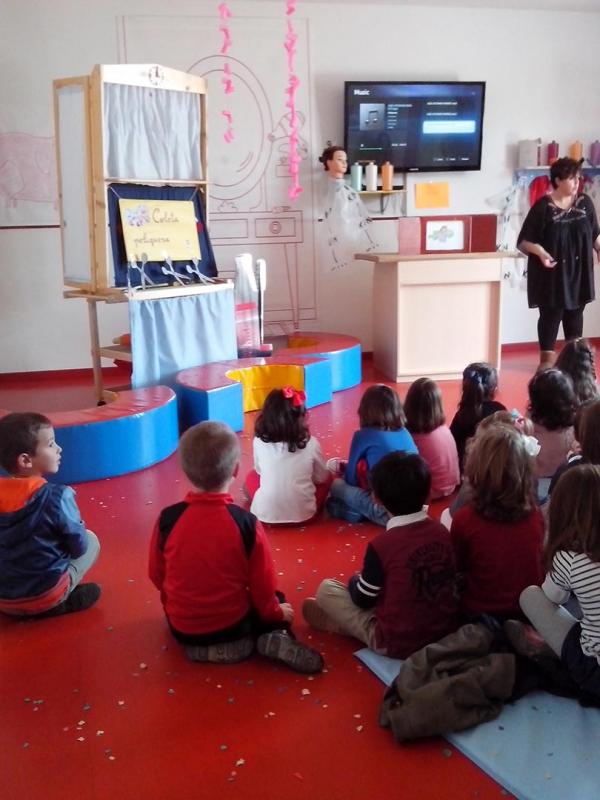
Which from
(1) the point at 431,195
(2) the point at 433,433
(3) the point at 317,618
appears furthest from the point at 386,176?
(3) the point at 317,618

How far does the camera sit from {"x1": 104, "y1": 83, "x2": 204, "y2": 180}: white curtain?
14.0 feet

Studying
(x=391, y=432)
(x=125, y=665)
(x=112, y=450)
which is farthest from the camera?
(x=112, y=450)

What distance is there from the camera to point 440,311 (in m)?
5.55

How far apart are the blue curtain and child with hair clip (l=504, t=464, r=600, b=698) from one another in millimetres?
2936

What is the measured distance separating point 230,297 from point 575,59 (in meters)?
3.94

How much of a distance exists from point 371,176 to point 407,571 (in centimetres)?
476

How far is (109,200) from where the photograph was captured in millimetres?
4305

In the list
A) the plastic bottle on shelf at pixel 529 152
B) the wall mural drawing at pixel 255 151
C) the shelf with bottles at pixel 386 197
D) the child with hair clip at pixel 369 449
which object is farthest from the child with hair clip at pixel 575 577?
the plastic bottle on shelf at pixel 529 152

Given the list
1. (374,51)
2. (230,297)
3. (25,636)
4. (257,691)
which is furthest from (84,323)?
(257,691)

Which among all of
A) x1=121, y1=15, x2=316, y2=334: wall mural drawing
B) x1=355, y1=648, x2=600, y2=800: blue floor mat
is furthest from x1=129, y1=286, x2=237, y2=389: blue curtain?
x1=355, y1=648, x2=600, y2=800: blue floor mat

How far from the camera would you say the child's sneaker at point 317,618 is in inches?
86.5

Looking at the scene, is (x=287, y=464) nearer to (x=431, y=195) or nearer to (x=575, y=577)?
(x=575, y=577)

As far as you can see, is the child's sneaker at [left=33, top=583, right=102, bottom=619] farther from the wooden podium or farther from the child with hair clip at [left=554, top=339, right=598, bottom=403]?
the wooden podium

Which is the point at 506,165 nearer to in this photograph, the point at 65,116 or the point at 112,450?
the point at 65,116
